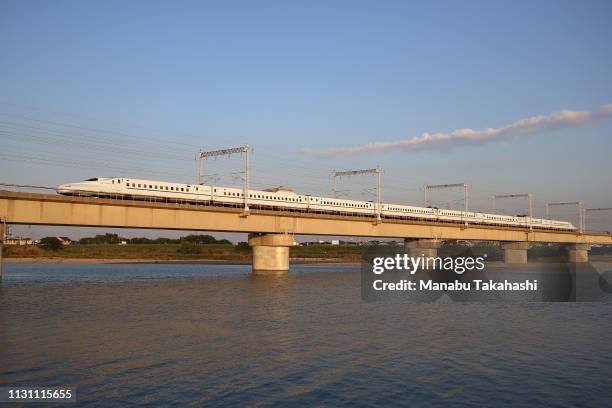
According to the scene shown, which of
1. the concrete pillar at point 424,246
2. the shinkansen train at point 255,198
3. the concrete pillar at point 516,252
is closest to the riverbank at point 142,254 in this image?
the concrete pillar at point 516,252

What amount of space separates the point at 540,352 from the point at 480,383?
25.0 ft

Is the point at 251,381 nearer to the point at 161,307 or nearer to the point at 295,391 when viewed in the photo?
the point at 295,391

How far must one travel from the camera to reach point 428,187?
5123 inches

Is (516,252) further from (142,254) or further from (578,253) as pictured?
(142,254)

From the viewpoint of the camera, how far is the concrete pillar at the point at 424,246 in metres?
111

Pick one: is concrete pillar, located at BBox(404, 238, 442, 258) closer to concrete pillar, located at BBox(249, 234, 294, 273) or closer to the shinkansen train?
the shinkansen train

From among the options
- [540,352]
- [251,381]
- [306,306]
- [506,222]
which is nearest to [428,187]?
[506,222]

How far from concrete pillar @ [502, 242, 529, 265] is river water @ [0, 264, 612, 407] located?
102 meters

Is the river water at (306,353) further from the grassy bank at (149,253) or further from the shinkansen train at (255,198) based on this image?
the grassy bank at (149,253)

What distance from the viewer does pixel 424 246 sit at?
111188 millimetres

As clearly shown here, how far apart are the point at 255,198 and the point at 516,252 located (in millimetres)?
88329

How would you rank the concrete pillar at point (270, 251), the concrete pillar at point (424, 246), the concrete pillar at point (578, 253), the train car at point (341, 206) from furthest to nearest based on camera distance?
the concrete pillar at point (578, 253)
the concrete pillar at point (424, 246)
the train car at point (341, 206)
the concrete pillar at point (270, 251)

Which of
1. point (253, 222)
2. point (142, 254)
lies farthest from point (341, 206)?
point (142, 254)

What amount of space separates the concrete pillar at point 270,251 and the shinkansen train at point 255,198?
196 inches
